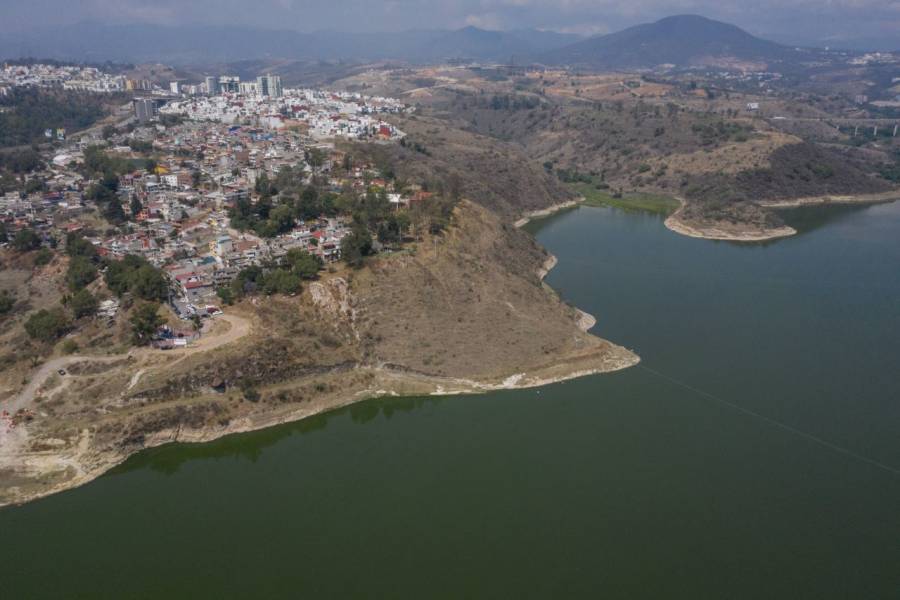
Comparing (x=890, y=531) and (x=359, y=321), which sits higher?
(x=359, y=321)

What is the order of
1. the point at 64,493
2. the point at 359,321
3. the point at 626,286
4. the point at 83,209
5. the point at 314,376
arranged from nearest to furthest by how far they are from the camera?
the point at 64,493
the point at 314,376
the point at 359,321
the point at 626,286
the point at 83,209

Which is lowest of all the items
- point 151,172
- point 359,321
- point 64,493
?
point 64,493

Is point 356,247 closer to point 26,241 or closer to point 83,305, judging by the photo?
point 83,305

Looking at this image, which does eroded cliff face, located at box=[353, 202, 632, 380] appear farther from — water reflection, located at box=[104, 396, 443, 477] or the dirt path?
the dirt path

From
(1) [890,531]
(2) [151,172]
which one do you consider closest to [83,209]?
(2) [151,172]

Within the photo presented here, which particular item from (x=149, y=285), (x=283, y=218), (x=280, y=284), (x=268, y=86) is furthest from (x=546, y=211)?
(x=268, y=86)

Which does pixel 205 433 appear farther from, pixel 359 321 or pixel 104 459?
pixel 359 321

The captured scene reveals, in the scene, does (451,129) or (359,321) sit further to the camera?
(451,129)
